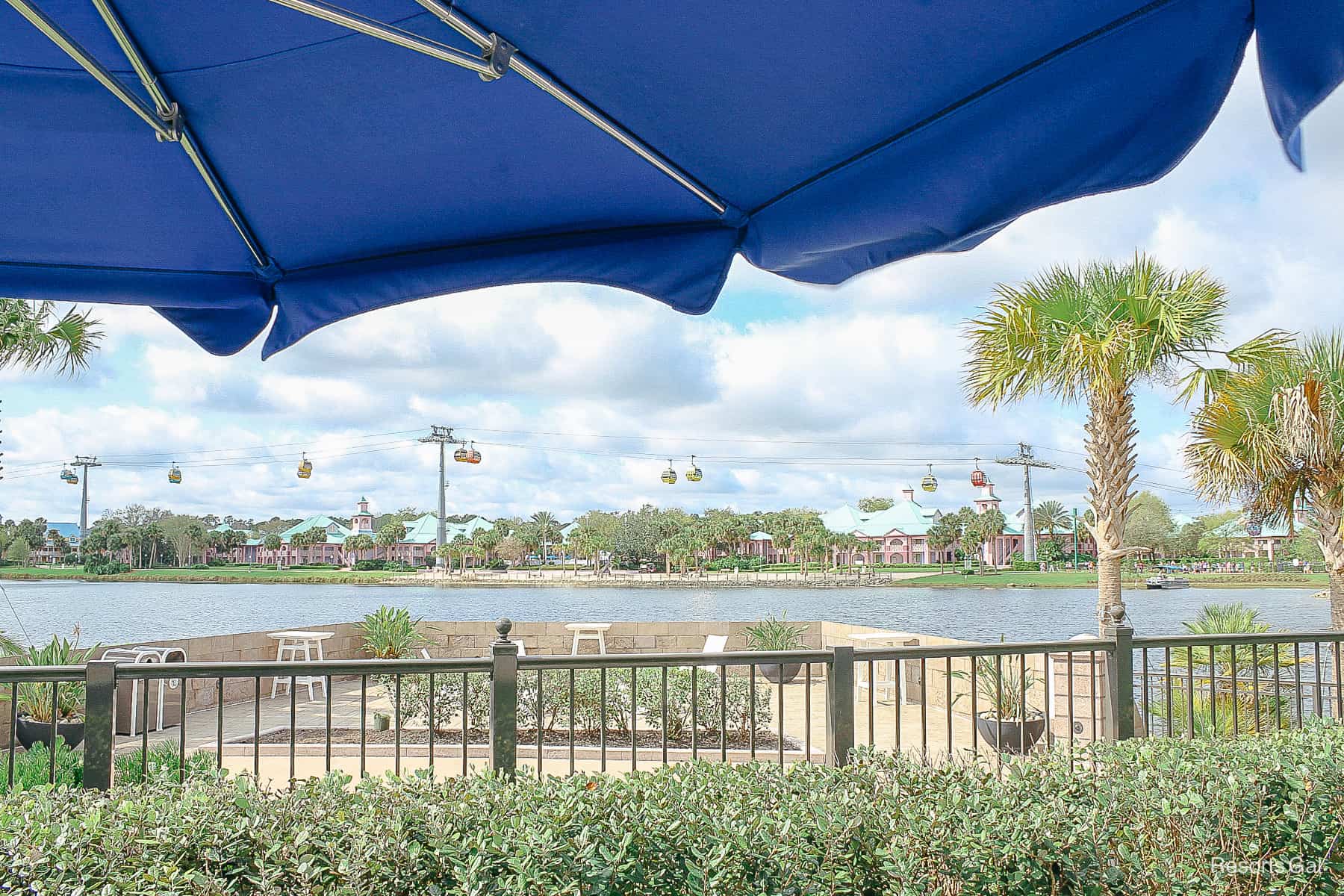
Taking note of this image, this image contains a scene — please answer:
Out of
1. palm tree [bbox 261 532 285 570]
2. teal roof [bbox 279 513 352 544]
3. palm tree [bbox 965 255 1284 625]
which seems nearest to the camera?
palm tree [bbox 965 255 1284 625]

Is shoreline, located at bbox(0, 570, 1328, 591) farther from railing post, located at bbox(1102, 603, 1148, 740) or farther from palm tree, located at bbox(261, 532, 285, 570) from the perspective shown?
railing post, located at bbox(1102, 603, 1148, 740)

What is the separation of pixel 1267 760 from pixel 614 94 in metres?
2.30

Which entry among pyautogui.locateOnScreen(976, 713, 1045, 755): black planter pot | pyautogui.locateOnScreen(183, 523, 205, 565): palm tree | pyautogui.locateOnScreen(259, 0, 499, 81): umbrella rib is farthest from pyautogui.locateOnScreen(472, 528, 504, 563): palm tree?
pyautogui.locateOnScreen(259, 0, 499, 81): umbrella rib

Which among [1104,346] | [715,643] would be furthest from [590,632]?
[1104,346]

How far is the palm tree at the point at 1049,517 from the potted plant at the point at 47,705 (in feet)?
167

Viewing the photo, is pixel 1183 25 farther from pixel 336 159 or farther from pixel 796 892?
pixel 796 892

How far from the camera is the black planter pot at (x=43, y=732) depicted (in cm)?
596

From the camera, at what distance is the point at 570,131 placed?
5.68 ft

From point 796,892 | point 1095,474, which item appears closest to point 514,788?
point 796,892

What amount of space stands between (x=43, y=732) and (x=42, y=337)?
310 cm

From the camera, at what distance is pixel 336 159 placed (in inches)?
72.4

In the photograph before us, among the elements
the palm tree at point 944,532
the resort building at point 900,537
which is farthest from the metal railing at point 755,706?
the palm tree at point 944,532

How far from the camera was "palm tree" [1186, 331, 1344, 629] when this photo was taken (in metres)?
7.43

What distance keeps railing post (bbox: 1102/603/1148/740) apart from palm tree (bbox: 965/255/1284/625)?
4409mm
